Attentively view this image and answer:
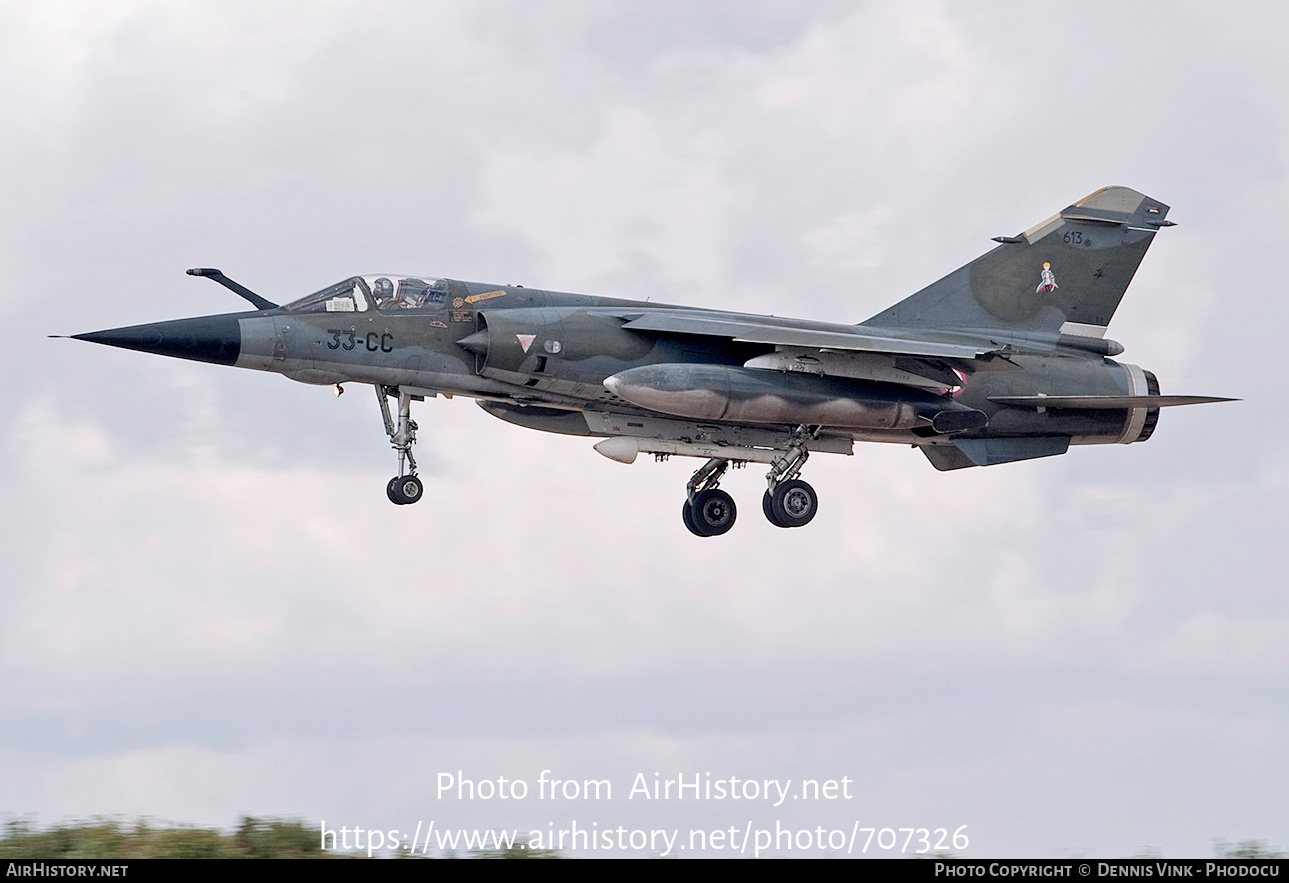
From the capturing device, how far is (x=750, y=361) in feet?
76.3

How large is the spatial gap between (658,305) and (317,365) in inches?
190

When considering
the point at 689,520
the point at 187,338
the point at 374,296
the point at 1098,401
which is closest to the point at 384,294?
the point at 374,296

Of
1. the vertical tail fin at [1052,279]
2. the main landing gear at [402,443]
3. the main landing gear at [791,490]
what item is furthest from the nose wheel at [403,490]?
the vertical tail fin at [1052,279]

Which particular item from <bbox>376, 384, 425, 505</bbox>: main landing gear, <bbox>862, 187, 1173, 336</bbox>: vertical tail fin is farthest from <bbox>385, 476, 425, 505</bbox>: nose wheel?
<bbox>862, 187, 1173, 336</bbox>: vertical tail fin

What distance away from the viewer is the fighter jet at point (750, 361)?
73.7 feet

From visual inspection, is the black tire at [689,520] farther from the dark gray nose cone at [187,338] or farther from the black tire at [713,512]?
the dark gray nose cone at [187,338]

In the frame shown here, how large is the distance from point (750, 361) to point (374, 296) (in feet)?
16.1

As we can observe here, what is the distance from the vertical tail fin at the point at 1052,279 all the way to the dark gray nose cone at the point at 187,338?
946cm

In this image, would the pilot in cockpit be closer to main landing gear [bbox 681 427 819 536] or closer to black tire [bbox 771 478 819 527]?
main landing gear [bbox 681 427 819 536]

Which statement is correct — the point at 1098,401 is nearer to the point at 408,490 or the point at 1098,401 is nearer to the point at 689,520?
the point at 689,520
